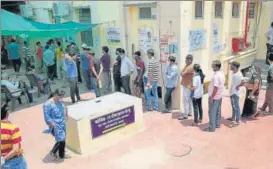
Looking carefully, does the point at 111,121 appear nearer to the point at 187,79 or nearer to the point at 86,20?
the point at 187,79

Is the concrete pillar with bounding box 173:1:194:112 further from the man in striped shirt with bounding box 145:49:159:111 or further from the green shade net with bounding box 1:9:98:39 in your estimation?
the green shade net with bounding box 1:9:98:39

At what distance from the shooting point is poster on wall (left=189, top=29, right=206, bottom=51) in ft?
26.4

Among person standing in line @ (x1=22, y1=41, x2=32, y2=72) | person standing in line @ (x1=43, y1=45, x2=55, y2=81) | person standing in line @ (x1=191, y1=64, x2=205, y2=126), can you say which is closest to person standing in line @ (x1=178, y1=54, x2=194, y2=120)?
person standing in line @ (x1=191, y1=64, x2=205, y2=126)

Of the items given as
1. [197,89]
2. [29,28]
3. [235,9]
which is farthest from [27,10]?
[197,89]

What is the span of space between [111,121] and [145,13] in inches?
156

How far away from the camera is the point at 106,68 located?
9586mm

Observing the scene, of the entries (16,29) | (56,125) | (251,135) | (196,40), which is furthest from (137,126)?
(16,29)

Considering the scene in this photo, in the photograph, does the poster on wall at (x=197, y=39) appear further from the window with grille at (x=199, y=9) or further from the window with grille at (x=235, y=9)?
the window with grille at (x=235, y=9)

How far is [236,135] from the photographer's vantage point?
6.39 meters

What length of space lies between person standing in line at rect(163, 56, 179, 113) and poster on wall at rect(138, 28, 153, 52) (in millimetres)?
1558

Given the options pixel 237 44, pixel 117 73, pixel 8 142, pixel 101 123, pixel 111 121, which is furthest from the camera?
pixel 237 44

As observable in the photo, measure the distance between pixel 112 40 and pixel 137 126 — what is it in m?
4.24

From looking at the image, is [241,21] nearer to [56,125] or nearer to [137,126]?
[137,126]

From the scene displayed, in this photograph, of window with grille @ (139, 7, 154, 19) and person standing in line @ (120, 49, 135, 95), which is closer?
person standing in line @ (120, 49, 135, 95)
